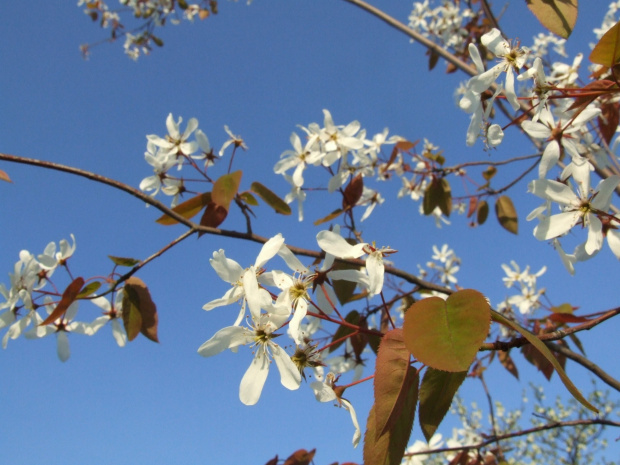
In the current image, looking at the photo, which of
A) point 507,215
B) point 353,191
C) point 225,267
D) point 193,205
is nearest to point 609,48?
point 225,267

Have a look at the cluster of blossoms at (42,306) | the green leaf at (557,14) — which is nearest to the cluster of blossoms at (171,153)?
the cluster of blossoms at (42,306)

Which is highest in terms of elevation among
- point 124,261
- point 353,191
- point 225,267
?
point 353,191

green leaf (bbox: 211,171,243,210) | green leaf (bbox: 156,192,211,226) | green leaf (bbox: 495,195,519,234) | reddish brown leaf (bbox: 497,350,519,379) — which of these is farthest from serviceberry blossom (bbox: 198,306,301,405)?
green leaf (bbox: 495,195,519,234)

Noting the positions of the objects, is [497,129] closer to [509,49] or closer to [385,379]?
[509,49]

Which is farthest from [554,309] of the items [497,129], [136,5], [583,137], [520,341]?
[136,5]

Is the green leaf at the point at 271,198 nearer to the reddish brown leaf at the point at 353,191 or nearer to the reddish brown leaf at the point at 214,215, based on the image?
the reddish brown leaf at the point at 214,215

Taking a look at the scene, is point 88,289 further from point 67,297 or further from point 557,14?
point 557,14
